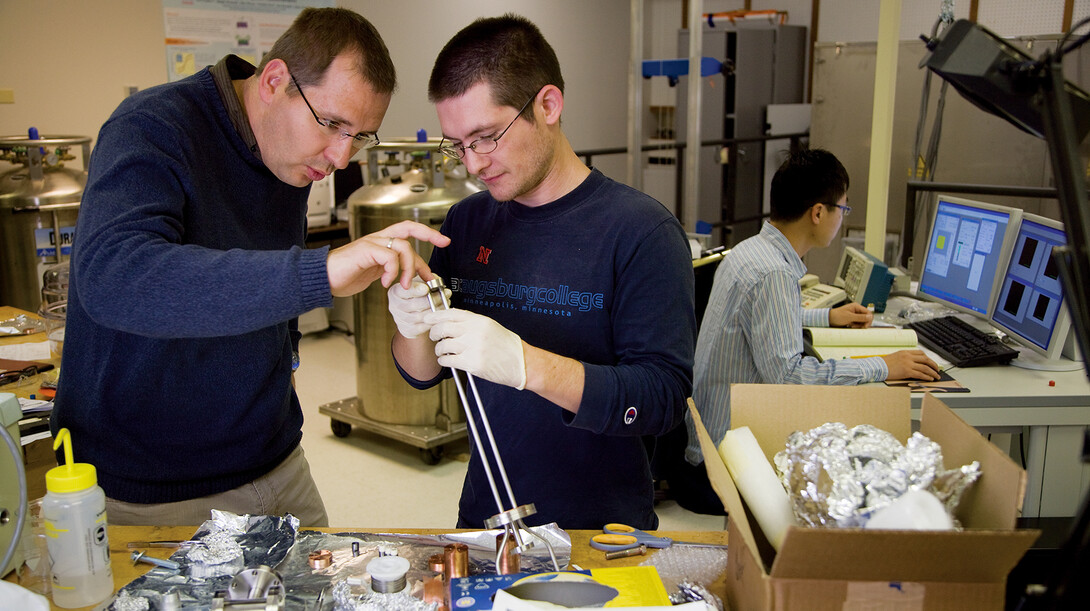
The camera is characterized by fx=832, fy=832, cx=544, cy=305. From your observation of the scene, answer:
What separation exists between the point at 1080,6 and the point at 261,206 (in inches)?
237

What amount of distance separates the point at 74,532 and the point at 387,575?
0.40 metres

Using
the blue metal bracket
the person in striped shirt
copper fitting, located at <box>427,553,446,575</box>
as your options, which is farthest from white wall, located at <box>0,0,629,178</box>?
copper fitting, located at <box>427,553,446,575</box>

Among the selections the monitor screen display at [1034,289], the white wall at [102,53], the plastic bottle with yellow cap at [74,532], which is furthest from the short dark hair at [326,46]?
the white wall at [102,53]

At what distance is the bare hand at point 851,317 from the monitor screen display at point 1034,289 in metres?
0.40

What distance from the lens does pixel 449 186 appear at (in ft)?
11.6

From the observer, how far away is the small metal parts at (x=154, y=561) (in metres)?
1.13

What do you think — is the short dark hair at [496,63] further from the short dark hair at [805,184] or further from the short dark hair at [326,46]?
the short dark hair at [805,184]

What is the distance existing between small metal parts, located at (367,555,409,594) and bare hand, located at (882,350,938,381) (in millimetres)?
1729

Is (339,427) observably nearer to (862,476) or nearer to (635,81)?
(635,81)

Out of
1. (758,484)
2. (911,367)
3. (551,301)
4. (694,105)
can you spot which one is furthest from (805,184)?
(758,484)

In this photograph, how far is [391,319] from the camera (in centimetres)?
343

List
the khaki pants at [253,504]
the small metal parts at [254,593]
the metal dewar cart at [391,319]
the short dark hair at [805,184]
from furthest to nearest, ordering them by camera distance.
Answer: the metal dewar cart at [391,319] → the short dark hair at [805,184] → the khaki pants at [253,504] → the small metal parts at [254,593]

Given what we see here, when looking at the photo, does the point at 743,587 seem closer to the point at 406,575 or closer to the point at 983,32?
the point at 406,575

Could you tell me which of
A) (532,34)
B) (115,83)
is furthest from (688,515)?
(115,83)
